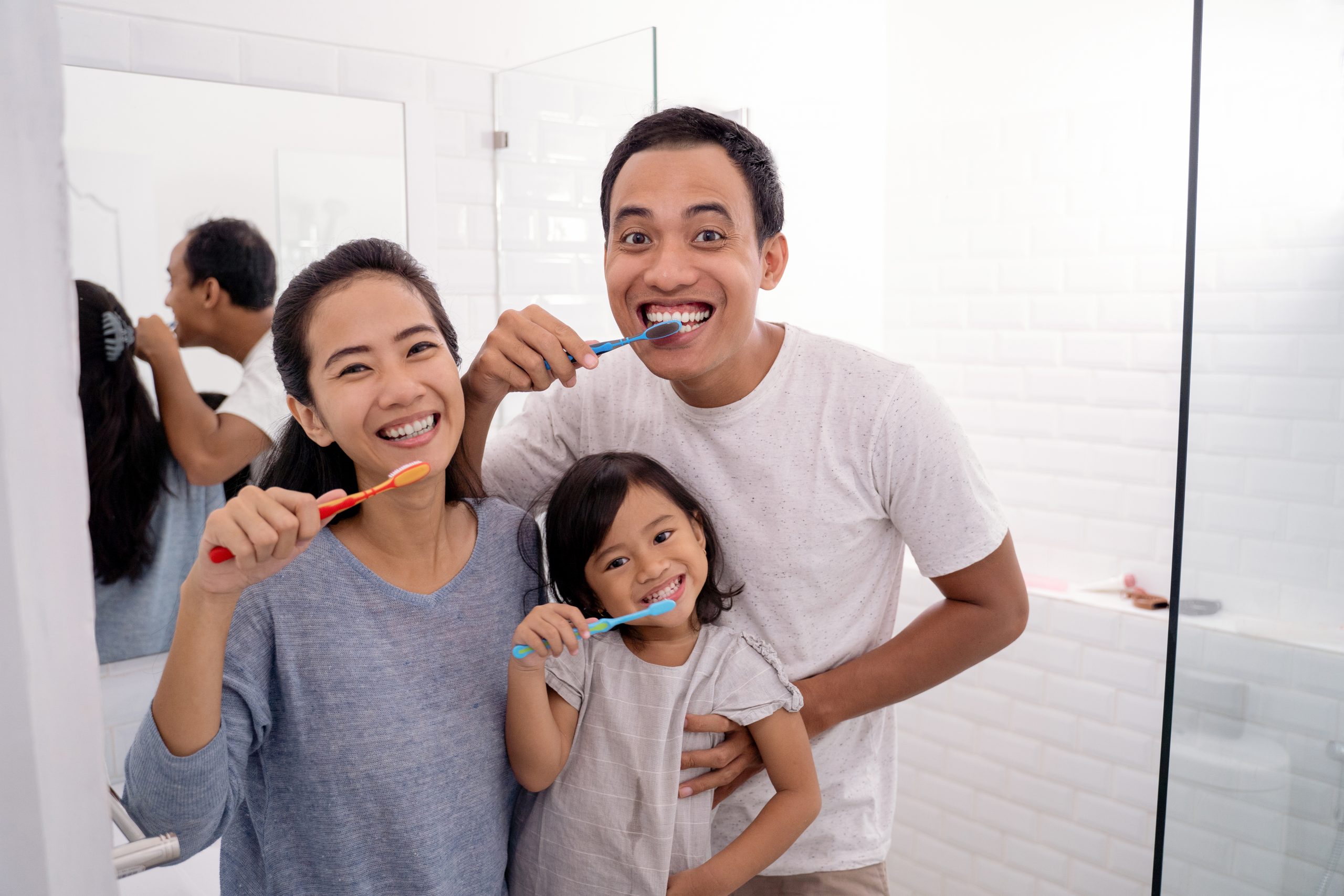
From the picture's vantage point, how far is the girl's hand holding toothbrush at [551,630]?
91 centimetres

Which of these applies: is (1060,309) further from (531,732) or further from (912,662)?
(531,732)

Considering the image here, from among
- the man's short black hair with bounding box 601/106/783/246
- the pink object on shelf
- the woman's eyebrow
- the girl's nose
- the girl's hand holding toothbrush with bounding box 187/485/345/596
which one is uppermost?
the man's short black hair with bounding box 601/106/783/246

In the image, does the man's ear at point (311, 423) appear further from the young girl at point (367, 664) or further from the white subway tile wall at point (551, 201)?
the white subway tile wall at point (551, 201)

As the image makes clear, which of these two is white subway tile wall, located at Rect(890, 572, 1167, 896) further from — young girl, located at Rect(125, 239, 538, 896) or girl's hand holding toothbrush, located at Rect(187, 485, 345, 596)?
girl's hand holding toothbrush, located at Rect(187, 485, 345, 596)

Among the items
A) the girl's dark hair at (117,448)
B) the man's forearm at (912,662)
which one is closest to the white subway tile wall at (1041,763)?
the man's forearm at (912,662)

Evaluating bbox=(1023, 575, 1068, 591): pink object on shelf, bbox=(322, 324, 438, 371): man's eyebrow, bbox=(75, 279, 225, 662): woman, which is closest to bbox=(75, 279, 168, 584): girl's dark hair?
bbox=(75, 279, 225, 662): woman

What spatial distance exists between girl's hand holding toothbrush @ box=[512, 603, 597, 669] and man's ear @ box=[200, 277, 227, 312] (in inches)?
37.1

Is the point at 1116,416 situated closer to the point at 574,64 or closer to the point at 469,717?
the point at 574,64

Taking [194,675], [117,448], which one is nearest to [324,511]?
[194,675]

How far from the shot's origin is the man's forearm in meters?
1.15

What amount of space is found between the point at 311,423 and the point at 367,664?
0.25 m

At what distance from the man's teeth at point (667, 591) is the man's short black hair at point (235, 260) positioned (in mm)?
920

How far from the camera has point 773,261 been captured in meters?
1.23

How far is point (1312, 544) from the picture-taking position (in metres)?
0.96
